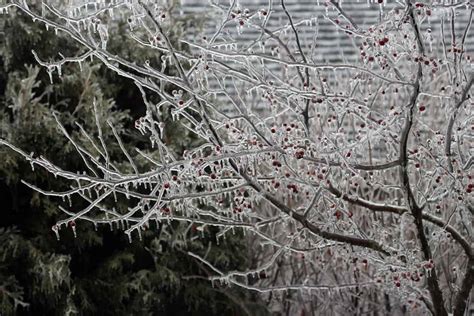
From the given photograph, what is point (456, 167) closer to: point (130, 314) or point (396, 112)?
point (396, 112)

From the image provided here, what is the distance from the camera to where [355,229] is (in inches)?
163

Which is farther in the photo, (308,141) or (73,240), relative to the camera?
(73,240)

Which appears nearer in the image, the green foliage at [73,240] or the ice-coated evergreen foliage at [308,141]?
the ice-coated evergreen foliage at [308,141]

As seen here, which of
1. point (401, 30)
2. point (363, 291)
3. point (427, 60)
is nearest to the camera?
point (427, 60)

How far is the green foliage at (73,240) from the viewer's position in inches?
220

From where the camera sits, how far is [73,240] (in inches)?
230

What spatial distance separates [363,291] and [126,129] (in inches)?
90.1

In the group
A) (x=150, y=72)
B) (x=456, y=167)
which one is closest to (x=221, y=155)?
(x=150, y=72)

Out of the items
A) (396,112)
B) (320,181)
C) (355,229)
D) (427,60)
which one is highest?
(427,60)

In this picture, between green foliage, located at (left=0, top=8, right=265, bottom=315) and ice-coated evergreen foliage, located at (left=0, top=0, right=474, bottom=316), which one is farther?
green foliage, located at (left=0, top=8, right=265, bottom=315)

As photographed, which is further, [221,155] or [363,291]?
[363,291]

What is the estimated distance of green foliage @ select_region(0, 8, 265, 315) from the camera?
5598 mm

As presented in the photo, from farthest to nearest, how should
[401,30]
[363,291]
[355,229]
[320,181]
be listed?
[363,291]
[355,229]
[320,181]
[401,30]

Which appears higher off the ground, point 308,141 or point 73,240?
point 308,141
